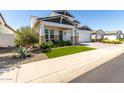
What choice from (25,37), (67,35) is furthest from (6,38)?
(67,35)

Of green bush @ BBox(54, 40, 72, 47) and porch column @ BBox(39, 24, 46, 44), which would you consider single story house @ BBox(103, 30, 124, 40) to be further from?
porch column @ BBox(39, 24, 46, 44)

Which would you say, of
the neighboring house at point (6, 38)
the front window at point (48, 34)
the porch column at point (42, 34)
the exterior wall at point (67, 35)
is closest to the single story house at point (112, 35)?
the exterior wall at point (67, 35)

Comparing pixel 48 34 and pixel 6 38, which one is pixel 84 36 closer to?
pixel 48 34

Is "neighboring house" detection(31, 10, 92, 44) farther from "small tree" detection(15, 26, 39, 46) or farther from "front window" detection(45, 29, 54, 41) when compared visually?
"small tree" detection(15, 26, 39, 46)

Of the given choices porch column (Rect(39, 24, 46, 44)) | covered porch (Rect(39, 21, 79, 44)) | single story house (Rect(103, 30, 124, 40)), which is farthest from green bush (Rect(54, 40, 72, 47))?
single story house (Rect(103, 30, 124, 40))

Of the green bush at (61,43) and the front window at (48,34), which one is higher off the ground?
the front window at (48,34)

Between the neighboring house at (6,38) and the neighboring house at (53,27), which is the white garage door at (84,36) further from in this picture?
the neighboring house at (6,38)

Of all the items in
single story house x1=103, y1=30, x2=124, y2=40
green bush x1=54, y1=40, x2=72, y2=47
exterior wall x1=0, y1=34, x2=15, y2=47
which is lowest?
green bush x1=54, y1=40, x2=72, y2=47

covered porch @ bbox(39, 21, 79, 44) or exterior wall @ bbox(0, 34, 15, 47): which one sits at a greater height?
covered porch @ bbox(39, 21, 79, 44)

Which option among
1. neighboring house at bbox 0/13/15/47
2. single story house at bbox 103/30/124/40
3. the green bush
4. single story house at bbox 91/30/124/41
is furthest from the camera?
single story house at bbox 103/30/124/40

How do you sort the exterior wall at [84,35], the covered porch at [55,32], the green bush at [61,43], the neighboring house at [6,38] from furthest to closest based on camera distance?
the exterior wall at [84,35], the green bush at [61,43], the covered porch at [55,32], the neighboring house at [6,38]

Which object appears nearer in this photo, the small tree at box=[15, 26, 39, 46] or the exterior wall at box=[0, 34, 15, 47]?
the small tree at box=[15, 26, 39, 46]

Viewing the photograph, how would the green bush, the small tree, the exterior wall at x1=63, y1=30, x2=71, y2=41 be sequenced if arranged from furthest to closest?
the exterior wall at x1=63, y1=30, x2=71, y2=41
the green bush
the small tree
